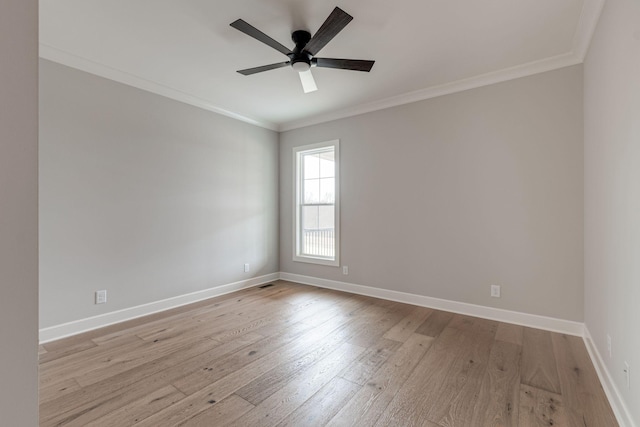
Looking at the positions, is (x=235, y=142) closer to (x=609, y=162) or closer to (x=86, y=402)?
(x=86, y=402)

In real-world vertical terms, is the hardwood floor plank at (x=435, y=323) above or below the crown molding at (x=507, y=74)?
below

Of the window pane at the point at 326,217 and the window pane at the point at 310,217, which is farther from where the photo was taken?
the window pane at the point at 310,217

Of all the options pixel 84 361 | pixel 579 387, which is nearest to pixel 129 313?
pixel 84 361

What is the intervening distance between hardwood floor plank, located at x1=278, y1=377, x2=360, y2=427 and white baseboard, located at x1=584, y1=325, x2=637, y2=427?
4.78 feet

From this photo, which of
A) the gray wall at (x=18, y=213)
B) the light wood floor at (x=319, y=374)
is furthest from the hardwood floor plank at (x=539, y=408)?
the gray wall at (x=18, y=213)

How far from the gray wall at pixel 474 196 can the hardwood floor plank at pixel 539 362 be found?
346mm

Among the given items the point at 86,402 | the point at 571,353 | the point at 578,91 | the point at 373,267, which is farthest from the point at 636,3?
the point at 86,402

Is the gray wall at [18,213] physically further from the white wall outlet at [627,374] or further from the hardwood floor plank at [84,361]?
the white wall outlet at [627,374]

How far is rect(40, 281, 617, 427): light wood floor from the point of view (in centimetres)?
172

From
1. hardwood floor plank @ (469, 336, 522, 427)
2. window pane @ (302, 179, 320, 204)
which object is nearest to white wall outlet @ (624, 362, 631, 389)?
hardwood floor plank @ (469, 336, 522, 427)

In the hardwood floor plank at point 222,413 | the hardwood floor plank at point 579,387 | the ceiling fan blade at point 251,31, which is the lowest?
the hardwood floor plank at point 222,413

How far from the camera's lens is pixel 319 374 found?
84.6 inches

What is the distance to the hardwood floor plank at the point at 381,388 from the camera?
66.6 inches

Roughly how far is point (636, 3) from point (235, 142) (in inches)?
161
